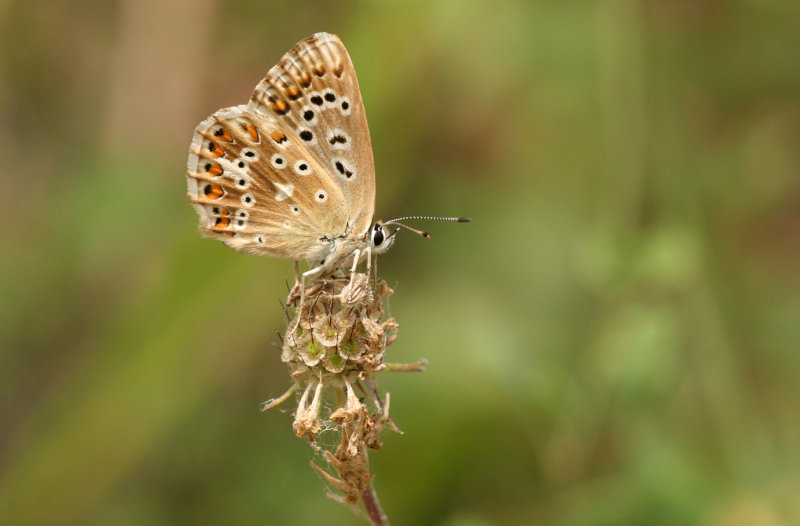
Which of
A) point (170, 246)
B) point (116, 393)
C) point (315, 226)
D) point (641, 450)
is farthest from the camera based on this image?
point (170, 246)

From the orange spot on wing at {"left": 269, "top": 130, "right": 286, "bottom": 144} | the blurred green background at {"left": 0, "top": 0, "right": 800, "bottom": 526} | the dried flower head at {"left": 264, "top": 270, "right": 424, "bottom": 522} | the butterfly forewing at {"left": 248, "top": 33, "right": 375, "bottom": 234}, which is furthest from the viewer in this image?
the blurred green background at {"left": 0, "top": 0, "right": 800, "bottom": 526}

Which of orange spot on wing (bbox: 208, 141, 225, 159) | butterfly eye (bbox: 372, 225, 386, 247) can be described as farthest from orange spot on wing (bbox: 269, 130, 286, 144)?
butterfly eye (bbox: 372, 225, 386, 247)

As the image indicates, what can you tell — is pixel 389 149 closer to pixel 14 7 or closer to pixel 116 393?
pixel 116 393

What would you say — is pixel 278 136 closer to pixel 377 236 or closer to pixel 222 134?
pixel 222 134

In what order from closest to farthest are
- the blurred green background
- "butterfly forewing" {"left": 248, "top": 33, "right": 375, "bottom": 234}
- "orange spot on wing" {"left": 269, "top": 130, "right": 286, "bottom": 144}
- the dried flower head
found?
the dried flower head < "butterfly forewing" {"left": 248, "top": 33, "right": 375, "bottom": 234} < "orange spot on wing" {"left": 269, "top": 130, "right": 286, "bottom": 144} < the blurred green background

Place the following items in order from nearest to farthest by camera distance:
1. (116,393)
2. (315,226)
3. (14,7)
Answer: (315,226)
(116,393)
(14,7)

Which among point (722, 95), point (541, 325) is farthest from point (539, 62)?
point (541, 325)

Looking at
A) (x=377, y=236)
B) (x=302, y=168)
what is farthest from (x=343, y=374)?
(x=302, y=168)

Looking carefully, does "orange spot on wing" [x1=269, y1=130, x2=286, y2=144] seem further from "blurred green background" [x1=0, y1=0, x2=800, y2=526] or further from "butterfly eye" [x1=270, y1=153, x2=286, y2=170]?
"blurred green background" [x1=0, y1=0, x2=800, y2=526]

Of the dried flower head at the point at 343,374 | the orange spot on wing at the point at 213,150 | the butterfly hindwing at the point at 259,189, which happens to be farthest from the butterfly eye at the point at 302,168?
the dried flower head at the point at 343,374
